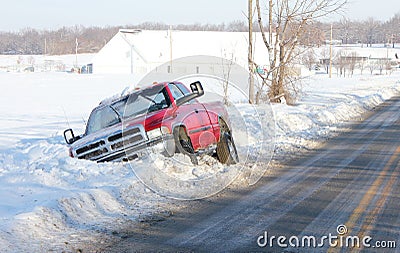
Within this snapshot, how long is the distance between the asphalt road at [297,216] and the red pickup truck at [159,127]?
55.3 inches

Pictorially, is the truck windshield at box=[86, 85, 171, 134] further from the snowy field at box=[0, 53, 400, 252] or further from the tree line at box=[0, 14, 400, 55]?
the tree line at box=[0, 14, 400, 55]


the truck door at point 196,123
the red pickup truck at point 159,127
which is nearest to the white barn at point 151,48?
the red pickup truck at point 159,127

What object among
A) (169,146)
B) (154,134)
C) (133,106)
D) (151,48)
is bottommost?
(169,146)

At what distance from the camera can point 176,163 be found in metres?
9.53

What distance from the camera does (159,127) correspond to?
9.12m

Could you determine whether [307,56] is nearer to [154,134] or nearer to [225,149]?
[225,149]

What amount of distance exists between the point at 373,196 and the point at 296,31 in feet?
60.0

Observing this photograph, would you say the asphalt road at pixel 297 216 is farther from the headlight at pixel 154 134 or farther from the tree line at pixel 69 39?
the tree line at pixel 69 39

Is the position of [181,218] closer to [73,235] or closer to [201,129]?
[73,235]

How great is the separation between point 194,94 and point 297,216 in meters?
3.50

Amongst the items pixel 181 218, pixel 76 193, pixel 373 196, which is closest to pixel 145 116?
pixel 76 193

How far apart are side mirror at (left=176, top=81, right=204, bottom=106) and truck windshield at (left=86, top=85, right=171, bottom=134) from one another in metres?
0.22

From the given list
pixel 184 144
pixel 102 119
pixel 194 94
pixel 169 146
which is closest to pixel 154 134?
pixel 169 146

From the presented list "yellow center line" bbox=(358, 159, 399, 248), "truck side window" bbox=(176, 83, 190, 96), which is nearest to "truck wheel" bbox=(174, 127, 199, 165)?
"truck side window" bbox=(176, 83, 190, 96)
